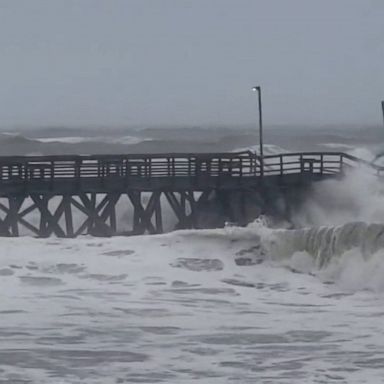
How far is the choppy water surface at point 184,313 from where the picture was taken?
452 inches

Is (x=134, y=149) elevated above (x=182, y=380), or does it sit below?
above

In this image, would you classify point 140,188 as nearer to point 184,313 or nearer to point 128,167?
point 128,167

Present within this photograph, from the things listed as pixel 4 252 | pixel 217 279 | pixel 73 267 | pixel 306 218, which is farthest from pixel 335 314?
pixel 306 218

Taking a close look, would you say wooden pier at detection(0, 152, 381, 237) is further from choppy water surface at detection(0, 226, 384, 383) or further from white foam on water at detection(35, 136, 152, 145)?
white foam on water at detection(35, 136, 152, 145)

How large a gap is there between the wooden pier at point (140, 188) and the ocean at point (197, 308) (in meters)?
12.5

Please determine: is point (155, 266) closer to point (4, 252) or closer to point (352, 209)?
point (4, 252)

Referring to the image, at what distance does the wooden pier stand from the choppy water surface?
12553mm

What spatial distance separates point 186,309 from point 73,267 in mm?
3443

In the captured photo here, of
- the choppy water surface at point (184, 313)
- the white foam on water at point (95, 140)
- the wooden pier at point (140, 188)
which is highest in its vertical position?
the white foam on water at point (95, 140)

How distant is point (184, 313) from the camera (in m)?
14.7

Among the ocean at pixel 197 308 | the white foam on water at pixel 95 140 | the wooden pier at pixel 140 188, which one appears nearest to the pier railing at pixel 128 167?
the wooden pier at pixel 140 188

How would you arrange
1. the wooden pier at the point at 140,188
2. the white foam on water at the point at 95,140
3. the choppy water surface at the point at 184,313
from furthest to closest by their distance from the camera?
the white foam on water at the point at 95,140 → the wooden pier at the point at 140,188 → the choppy water surface at the point at 184,313

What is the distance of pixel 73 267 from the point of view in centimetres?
1812

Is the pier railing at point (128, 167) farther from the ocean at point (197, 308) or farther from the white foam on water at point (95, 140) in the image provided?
the white foam on water at point (95, 140)
